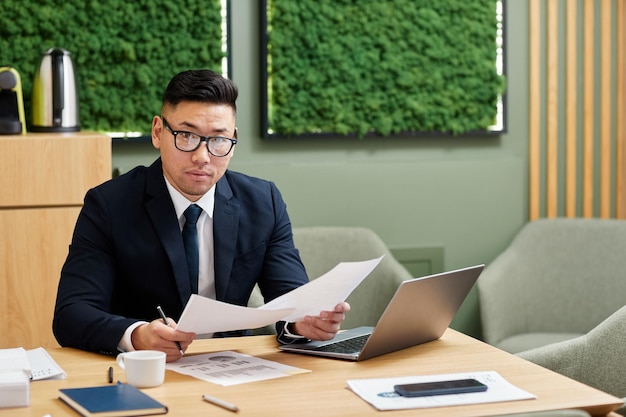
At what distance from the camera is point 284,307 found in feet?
8.32

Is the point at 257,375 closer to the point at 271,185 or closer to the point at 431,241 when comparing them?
the point at 271,185

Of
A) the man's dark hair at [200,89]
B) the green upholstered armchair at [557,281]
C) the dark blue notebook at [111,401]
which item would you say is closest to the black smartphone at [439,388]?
the dark blue notebook at [111,401]

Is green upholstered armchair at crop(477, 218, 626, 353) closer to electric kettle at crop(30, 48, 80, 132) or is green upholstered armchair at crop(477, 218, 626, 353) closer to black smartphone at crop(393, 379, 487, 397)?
electric kettle at crop(30, 48, 80, 132)

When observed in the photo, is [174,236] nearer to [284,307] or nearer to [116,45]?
[284,307]

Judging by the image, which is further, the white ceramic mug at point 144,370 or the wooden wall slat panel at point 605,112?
the wooden wall slat panel at point 605,112

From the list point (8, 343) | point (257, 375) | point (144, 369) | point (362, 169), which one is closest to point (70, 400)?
point (144, 369)

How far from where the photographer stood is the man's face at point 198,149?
286cm

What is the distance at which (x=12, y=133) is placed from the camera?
4035 mm

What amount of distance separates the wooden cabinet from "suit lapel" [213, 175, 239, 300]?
1145 millimetres

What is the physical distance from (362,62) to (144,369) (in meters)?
2.74

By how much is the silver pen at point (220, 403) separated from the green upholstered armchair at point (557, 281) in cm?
261

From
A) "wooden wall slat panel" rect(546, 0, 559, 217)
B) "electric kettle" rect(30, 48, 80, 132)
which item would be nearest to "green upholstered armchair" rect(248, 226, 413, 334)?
"wooden wall slat panel" rect(546, 0, 559, 217)

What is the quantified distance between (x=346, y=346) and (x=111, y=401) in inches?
31.5

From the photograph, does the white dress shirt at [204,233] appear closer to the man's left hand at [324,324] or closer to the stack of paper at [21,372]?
the man's left hand at [324,324]
